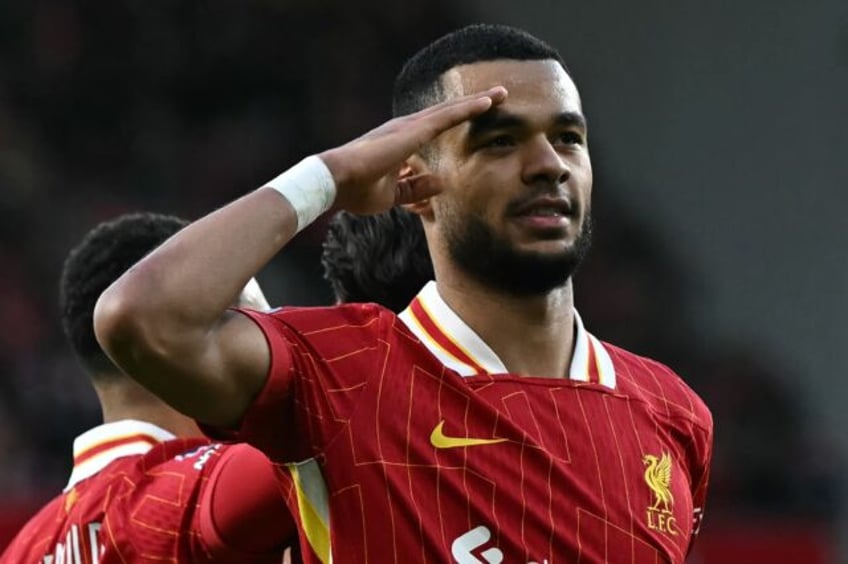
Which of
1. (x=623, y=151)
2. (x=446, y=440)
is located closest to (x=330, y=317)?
(x=446, y=440)

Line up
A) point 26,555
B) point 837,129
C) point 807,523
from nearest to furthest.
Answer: point 26,555
point 807,523
point 837,129

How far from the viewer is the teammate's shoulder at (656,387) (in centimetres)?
322

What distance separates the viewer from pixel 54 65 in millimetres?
10492

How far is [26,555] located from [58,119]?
22.4 ft

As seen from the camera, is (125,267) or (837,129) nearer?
(125,267)

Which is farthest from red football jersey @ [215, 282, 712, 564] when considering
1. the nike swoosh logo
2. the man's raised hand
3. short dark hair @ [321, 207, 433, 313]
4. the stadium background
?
the stadium background

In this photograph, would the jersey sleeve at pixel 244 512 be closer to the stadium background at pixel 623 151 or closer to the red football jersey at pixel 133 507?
the red football jersey at pixel 133 507

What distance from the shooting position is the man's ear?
3.06m

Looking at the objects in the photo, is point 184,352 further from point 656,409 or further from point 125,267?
point 125,267

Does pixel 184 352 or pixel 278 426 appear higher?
pixel 184 352

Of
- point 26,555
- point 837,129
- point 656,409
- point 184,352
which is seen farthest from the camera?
point 837,129

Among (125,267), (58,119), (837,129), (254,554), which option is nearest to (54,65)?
(58,119)

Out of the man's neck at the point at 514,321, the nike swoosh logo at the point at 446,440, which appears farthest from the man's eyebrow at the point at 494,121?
the nike swoosh logo at the point at 446,440

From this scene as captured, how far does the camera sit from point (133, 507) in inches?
139
